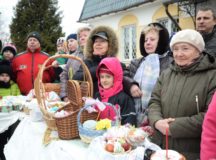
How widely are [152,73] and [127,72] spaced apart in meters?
0.32

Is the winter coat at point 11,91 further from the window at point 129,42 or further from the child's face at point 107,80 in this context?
the window at point 129,42

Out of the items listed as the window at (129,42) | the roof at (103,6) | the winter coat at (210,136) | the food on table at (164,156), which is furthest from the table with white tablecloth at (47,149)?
the window at (129,42)

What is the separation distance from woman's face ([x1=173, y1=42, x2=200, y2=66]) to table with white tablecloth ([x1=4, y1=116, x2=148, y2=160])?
2.50ft

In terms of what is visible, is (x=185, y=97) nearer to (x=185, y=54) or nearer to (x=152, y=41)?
(x=185, y=54)

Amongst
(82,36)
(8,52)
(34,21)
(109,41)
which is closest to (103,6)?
(34,21)

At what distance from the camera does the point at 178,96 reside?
2.18 meters

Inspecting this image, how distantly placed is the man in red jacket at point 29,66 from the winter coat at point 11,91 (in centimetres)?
10

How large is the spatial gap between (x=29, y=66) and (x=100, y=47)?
1963 millimetres

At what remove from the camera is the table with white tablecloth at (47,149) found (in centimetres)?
184

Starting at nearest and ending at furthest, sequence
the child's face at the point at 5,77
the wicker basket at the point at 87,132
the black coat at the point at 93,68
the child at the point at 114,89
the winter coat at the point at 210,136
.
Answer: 1. the winter coat at the point at 210,136
2. the wicker basket at the point at 87,132
3. the child at the point at 114,89
4. the black coat at the point at 93,68
5. the child's face at the point at 5,77

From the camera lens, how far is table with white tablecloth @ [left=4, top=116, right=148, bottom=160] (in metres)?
1.84

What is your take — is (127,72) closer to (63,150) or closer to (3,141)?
(63,150)

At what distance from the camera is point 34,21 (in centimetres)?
1903

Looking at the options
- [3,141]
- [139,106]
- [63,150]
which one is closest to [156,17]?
[3,141]
